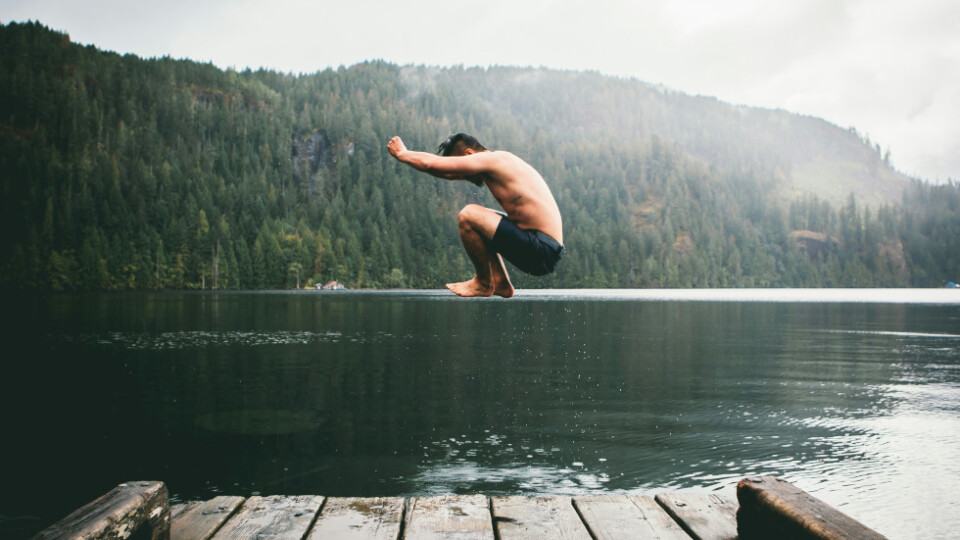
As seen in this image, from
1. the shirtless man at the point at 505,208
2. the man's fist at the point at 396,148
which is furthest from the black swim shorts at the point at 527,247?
the man's fist at the point at 396,148

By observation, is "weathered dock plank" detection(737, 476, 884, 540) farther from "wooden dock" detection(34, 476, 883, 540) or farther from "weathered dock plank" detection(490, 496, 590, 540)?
"weathered dock plank" detection(490, 496, 590, 540)

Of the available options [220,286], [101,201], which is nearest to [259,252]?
[220,286]

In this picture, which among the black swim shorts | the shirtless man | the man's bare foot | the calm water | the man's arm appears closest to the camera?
the man's arm

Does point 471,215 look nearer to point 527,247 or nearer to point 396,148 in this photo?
point 527,247

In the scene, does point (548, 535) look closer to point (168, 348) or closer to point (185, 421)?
point (185, 421)

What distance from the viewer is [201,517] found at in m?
5.84

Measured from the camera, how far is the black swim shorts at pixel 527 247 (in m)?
4.30

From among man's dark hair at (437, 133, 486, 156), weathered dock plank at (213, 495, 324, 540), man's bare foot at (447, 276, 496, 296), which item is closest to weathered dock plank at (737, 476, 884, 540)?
man's bare foot at (447, 276, 496, 296)

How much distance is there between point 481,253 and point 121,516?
2.89 meters

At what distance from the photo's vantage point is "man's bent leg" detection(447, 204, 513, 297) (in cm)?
427

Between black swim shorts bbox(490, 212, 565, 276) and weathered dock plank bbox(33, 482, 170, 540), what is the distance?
9.84 feet

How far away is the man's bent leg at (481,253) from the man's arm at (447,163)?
222 mm

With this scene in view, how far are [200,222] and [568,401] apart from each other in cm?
16171

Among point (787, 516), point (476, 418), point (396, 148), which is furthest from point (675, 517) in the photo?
point (476, 418)
